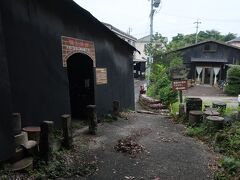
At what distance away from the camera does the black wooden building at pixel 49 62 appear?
5799 millimetres

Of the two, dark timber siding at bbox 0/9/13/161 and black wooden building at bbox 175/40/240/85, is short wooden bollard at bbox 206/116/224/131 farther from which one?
black wooden building at bbox 175/40/240/85

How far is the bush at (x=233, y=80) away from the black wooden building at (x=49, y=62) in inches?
687

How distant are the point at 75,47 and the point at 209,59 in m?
27.0

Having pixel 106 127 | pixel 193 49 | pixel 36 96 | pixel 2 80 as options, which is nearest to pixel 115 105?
pixel 106 127

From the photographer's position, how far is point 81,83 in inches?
396

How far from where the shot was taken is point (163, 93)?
1664cm

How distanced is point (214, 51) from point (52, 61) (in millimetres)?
28538

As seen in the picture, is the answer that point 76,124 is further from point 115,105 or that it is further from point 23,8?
point 23,8

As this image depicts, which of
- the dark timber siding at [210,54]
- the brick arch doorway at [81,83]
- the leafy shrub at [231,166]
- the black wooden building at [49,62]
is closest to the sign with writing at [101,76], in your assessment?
the black wooden building at [49,62]

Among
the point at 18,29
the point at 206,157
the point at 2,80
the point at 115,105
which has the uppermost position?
the point at 18,29

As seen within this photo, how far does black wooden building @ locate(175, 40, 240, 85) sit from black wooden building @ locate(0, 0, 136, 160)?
23.2 m

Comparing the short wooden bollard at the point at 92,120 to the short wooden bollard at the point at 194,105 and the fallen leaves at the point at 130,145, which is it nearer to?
the fallen leaves at the point at 130,145

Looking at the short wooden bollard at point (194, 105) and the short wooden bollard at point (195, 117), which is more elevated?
the short wooden bollard at point (194, 105)

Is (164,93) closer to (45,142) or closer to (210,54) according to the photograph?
(45,142)
